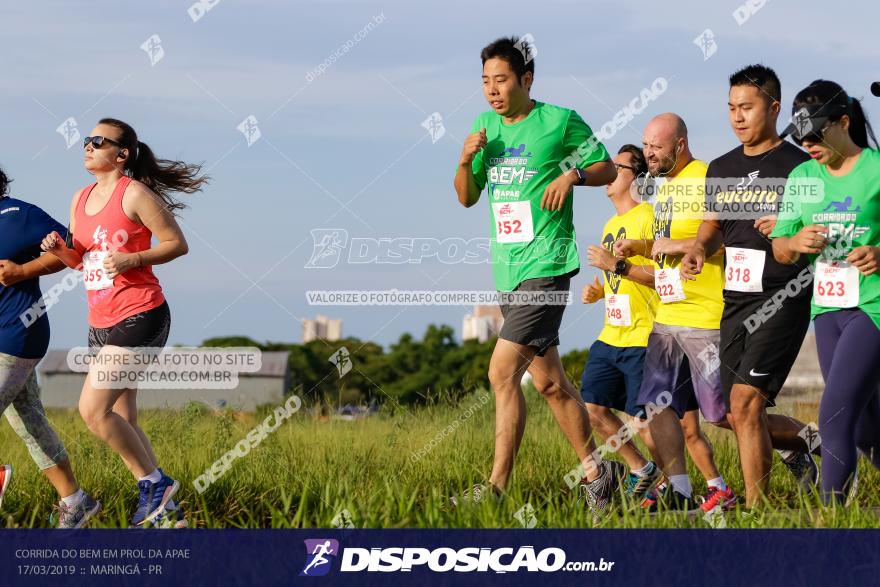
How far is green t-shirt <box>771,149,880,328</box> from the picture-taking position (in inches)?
221

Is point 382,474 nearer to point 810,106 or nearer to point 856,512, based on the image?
point 856,512

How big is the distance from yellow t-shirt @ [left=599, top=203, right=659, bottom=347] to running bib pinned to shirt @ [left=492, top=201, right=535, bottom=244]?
993 millimetres

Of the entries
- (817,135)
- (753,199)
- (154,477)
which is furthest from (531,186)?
(154,477)

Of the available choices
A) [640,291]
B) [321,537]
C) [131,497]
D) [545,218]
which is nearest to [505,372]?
[545,218]

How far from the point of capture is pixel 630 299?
6988 mm

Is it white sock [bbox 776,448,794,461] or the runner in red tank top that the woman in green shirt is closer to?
white sock [bbox 776,448,794,461]

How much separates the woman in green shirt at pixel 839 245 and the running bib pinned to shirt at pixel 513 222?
1264 millimetres

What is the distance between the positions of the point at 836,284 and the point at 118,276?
3.54 m

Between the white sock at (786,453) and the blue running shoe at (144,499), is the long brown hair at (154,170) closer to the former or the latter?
the blue running shoe at (144,499)

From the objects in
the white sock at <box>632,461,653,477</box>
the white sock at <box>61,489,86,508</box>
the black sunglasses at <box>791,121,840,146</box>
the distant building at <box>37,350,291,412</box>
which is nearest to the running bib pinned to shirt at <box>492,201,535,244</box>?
the black sunglasses at <box>791,121,840,146</box>

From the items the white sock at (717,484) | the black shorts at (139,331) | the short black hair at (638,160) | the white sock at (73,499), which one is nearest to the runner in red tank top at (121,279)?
the black shorts at (139,331)

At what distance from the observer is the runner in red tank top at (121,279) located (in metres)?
5.76

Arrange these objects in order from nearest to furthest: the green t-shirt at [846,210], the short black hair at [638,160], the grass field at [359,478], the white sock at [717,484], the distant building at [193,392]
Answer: the grass field at [359,478]
the green t-shirt at [846,210]
the white sock at [717,484]
the short black hair at [638,160]
the distant building at [193,392]

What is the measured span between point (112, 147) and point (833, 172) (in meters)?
3.65
